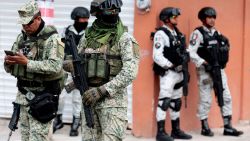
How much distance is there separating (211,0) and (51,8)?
9.30 feet

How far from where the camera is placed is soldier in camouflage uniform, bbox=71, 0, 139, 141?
5523 millimetres

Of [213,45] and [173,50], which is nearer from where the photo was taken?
[173,50]

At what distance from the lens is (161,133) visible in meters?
8.73

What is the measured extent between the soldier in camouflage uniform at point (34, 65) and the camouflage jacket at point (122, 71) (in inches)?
24.2

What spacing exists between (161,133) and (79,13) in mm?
2047

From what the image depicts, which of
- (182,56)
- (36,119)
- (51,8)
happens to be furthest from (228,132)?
(36,119)

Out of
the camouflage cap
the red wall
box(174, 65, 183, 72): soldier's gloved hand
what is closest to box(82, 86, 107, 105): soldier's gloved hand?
the camouflage cap

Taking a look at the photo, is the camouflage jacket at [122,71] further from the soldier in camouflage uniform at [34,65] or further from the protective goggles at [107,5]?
the soldier in camouflage uniform at [34,65]

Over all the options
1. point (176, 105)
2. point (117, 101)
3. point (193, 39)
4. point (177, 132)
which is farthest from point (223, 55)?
point (117, 101)

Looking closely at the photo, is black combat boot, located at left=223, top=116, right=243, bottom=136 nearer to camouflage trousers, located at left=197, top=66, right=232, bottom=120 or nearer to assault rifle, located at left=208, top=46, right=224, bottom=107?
camouflage trousers, located at left=197, top=66, right=232, bottom=120

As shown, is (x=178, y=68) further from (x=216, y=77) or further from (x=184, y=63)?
(x=216, y=77)

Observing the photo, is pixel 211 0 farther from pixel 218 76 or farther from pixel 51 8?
pixel 51 8

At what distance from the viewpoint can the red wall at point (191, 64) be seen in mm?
8859

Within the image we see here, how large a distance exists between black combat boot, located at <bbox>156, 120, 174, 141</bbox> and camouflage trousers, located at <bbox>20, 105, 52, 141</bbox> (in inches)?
114
